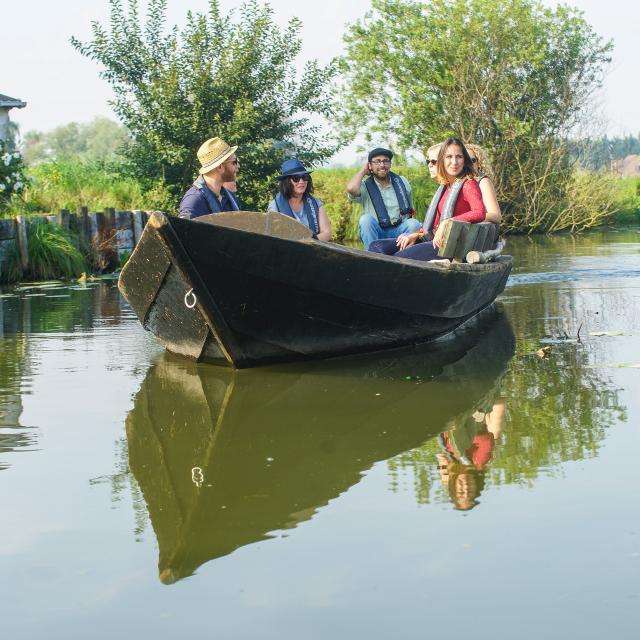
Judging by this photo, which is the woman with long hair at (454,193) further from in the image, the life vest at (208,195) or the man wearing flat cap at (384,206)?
the life vest at (208,195)

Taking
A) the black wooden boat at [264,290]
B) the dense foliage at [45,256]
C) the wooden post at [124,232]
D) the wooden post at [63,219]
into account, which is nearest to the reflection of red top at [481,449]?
the black wooden boat at [264,290]

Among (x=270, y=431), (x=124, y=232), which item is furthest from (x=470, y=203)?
(x=124, y=232)

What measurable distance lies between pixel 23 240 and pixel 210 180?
26.2 feet

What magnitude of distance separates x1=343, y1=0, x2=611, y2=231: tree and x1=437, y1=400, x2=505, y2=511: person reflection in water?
26.3 metres

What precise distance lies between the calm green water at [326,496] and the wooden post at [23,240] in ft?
25.2

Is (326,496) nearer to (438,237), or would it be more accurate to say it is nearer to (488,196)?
(438,237)

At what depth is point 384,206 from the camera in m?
11.1

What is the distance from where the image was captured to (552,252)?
22.0 meters

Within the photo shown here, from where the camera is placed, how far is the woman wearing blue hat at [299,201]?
9758 millimetres

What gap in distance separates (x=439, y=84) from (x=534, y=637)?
30375mm

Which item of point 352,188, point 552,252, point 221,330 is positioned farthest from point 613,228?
point 221,330

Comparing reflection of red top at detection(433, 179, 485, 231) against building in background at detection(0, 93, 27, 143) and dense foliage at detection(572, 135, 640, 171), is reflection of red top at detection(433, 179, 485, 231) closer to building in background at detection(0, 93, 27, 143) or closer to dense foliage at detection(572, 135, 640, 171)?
dense foliage at detection(572, 135, 640, 171)

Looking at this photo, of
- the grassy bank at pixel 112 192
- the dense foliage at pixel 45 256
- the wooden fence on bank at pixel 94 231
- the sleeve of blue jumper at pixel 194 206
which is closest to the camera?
the sleeve of blue jumper at pixel 194 206

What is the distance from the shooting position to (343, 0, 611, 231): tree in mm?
32188
